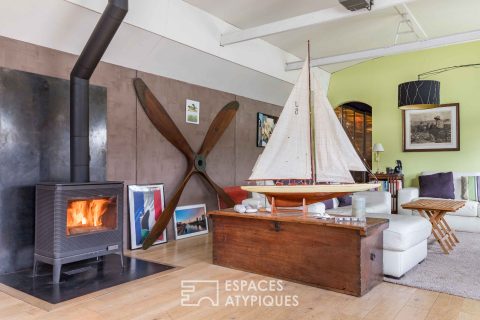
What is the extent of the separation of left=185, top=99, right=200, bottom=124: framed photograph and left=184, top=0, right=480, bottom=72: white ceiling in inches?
44.3

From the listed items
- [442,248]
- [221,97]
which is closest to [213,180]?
[221,97]

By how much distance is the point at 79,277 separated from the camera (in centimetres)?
306

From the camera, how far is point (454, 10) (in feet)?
16.4

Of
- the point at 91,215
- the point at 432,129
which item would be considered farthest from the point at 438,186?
the point at 91,215

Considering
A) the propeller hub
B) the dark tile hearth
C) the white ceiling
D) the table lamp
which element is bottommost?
the dark tile hearth

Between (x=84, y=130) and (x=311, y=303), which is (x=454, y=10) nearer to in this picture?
(x=311, y=303)

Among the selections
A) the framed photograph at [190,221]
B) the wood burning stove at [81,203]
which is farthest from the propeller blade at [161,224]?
the wood burning stove at [81,203]

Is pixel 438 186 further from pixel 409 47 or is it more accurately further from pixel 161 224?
pixel 161 224

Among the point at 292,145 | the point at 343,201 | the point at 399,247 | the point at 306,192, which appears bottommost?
the point at 399,247

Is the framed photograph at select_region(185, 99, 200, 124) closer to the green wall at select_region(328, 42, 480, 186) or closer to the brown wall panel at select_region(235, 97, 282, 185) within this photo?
the brown wall panel at select_region(235, 97, 282, 185)

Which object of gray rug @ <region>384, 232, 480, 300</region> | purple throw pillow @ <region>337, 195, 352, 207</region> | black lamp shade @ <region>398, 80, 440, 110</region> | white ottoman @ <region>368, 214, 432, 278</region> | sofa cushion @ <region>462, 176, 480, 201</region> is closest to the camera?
gray rug @ <region>384, 232, 480, 300</region>

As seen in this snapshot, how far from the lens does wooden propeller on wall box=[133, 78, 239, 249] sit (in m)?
4.17

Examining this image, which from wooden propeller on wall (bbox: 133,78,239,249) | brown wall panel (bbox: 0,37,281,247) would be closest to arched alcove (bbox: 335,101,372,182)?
brown wall panel (bbox: 0,37,281,247)

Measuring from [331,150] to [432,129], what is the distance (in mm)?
4137
